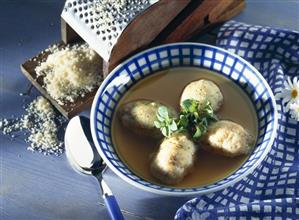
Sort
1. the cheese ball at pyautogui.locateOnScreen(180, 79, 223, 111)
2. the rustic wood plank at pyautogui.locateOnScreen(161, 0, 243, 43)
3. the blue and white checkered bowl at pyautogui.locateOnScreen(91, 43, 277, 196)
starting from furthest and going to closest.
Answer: the rustic wood plank at pyautogui.locateOnScreen(161, 0, 243, 43), the cheese ball at pyautogui.locateOnScreen(180, 79, 223, 111), the blue and white checkered bowl at pyautogui.locateOnScreen(91, 43, 277, 196)

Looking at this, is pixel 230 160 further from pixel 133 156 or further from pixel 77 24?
pixel 77 24

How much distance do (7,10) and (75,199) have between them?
1.68ft

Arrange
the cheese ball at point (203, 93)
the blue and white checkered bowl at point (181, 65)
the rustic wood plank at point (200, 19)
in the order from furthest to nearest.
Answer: the rustic wood plank at point (200, 19)
the cheese ball at point (203, 93)
the blue and white checkered bowl at point (181, 65)

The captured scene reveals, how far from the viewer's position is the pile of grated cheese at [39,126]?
3.76 feet

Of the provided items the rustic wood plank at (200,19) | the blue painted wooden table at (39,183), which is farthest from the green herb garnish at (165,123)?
the rustic wood plank at (200,19)

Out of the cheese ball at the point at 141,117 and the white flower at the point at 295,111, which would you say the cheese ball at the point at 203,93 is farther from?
the white flower at the point at 295,111

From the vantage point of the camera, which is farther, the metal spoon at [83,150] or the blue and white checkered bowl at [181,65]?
the metal spoon at [83,150]

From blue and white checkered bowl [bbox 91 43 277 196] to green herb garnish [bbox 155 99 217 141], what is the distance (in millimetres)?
94

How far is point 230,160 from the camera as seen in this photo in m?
1.05

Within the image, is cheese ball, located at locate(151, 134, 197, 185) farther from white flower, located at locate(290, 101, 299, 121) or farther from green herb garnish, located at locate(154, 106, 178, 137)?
white flower, located at locate(290, 101, 299, 121)

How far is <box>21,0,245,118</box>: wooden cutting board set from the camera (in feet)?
3.74

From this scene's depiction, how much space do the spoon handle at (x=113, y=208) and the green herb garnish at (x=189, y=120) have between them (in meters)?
0.15

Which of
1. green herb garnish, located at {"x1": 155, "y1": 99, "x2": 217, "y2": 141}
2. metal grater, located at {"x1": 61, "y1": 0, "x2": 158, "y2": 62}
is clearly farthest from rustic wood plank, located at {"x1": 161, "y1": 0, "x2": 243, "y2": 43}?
green herb garnish, located at {"x1": 155, "y1": 99, "x2": 217, "y2": 141}

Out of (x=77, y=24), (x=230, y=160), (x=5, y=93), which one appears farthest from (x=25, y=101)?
(x=230, y=160)
